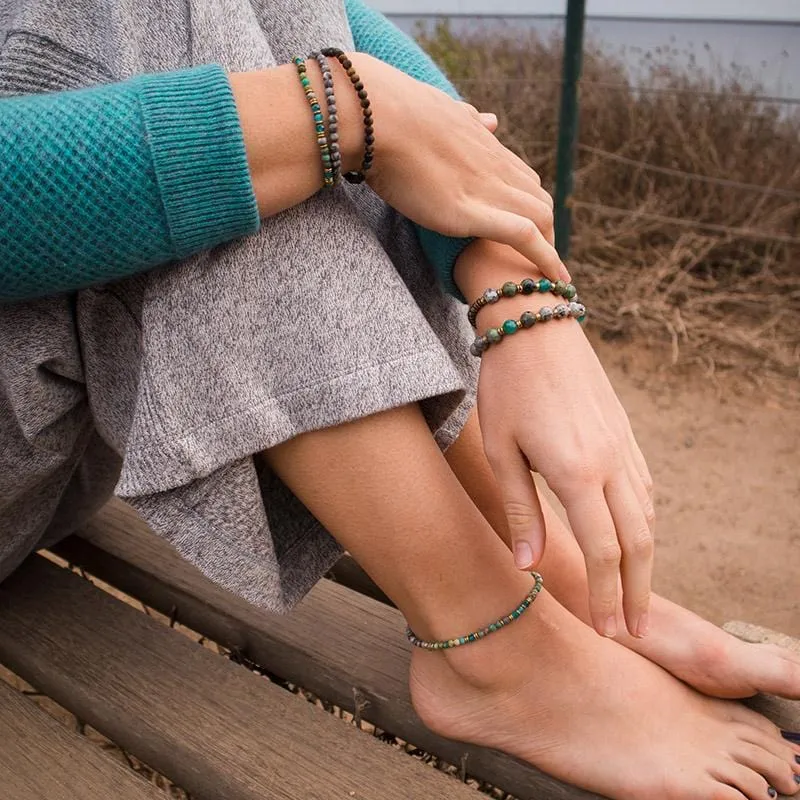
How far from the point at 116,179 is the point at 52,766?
22.3 inches

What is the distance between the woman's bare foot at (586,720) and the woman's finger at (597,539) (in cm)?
13

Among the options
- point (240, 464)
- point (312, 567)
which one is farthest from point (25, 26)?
point (312, 567)

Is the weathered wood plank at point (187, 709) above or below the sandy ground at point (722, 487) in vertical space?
above

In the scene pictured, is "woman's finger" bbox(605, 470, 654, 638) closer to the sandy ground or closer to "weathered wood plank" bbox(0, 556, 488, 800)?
"weathered wood plank" bbox(0, 556, 488, 800)

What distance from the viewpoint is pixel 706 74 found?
134 inches

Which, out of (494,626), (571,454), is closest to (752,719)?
(494,626)

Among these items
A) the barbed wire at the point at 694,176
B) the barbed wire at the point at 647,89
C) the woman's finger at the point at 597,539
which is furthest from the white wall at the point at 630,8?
the woman's finger at the point at 597,539

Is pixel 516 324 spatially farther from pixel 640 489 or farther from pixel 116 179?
pixel 116 179

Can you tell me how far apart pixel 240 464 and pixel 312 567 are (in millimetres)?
167

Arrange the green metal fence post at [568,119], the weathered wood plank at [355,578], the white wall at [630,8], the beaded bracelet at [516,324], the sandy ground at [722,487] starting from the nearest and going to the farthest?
the beaded bracelet at [516,324], the weathered wood plank at [355,578], the sandy ground at [722,487], the green metal fence post at [568,119], the white wall at [630,8]

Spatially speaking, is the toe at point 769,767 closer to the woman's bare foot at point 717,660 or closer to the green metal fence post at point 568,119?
the woman's bare foot at point 717,660

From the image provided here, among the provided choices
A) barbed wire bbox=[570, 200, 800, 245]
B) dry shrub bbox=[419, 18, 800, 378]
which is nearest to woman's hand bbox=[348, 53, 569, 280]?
dry shrub bbox=[419, 18, 800, 378]

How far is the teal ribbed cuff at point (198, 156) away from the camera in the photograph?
2.37ft

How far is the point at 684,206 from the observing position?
3.01m
